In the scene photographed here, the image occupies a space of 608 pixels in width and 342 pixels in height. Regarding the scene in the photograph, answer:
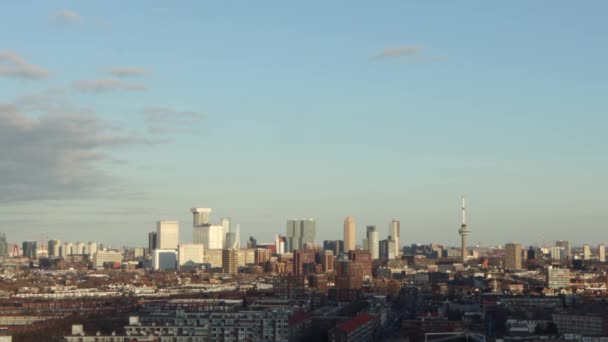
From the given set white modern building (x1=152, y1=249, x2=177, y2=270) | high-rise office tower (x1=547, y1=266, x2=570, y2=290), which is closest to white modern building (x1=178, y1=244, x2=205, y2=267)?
white modern building (x1=152, y1=249, x2=177, y2=270)

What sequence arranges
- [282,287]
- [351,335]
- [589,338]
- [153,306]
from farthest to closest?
[282,287]
[153,306]
[351,335]
[589,338]

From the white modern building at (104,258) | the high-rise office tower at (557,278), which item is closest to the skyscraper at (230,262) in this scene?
the white modern building at (104,258)

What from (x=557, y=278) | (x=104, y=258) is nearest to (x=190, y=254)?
(x=104, y=258)

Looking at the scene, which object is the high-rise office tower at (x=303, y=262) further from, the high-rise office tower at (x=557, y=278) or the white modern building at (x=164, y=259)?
the white modern building at (x=164, y=259)

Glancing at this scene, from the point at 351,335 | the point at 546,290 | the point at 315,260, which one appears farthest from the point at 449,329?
the point at 315,260

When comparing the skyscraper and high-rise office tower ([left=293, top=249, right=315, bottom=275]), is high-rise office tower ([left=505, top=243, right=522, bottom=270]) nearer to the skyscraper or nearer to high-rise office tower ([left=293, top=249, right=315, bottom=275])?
high-rise office tower ([left=293, top=249, right=315, bottom=275])

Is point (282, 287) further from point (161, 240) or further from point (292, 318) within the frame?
point (161, 240)
